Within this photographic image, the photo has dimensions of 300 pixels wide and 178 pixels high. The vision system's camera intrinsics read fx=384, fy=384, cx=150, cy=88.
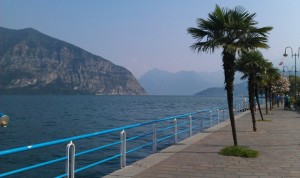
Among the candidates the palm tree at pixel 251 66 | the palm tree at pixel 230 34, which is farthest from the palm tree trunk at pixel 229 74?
the palm tree at pixel 251 66

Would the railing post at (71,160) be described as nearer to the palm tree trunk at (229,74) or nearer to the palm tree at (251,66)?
the palm tree trunk at (229,74)

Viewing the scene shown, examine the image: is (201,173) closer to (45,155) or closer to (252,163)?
(252,163)

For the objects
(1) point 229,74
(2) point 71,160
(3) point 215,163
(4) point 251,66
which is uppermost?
(4) point 251,66

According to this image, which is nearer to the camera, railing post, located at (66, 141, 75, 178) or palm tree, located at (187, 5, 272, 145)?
railing post, located at (66, 141, 75, 178)

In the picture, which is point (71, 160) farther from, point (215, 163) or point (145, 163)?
point (215, 163)

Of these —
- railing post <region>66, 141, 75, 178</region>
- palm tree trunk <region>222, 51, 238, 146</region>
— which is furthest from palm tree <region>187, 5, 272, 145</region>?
railing post <region>66, 141, 75, 178</region>

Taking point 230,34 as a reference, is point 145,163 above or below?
below

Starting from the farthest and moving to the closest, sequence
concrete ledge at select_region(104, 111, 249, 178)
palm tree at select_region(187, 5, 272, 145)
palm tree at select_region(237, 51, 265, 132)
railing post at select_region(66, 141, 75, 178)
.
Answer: palm tree at select_region(237, 51, 265, 132)
palm tree at select_region(187, 5, 272, 145)
concrete ledge at select_region(104, 111, 249, 178)
railing post at select_region(66, 141, 75, 178)

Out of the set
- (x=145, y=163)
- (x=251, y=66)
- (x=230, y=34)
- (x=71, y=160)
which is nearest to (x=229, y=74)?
(x=230, y=34)

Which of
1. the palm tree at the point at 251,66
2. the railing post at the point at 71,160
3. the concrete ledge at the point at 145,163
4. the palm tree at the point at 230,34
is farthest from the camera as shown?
the palm tree at the point at 251,66

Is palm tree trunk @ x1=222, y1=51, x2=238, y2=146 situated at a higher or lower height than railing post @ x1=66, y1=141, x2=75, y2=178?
higher

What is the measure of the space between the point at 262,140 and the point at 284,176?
6.52 metres

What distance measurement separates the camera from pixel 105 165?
1592 cm

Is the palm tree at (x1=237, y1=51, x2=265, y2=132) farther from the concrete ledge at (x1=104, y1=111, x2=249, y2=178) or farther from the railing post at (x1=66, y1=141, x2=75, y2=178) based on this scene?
the railing post at (x1=66, y1=141, x2=75, y2=178)
